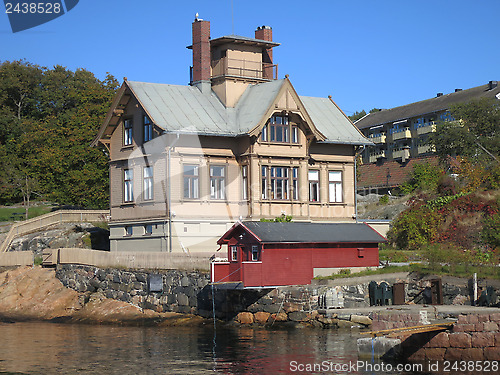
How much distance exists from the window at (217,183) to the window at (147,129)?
4.40 metres

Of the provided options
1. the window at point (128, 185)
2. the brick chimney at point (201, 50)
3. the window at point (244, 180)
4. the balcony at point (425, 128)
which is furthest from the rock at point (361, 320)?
the balcony at point (425, 128)

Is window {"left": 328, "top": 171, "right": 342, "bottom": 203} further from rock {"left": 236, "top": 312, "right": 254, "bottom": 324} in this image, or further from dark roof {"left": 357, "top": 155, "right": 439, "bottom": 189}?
dark roof {"left": 357, "top": 155, "right": 439, "bottom": 189}

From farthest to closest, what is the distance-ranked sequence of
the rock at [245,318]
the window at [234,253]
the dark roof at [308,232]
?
1. the window at [234,253]
2. the dark roof at [308,232]
3. the rock at [245,318]

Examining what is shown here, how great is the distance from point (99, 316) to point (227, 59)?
19.2 metres

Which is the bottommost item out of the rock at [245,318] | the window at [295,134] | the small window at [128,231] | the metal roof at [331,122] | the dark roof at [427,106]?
the rock at [245,318]

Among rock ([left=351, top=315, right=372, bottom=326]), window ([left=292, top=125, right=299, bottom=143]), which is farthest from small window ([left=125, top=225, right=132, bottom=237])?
rock ([left=351, top=315, right=372, bottom=326])

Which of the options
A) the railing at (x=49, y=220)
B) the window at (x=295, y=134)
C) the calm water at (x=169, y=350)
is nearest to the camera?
the calm water at (x=169, y=350)

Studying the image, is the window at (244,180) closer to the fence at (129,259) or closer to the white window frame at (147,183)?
the white window frame at (147,183)

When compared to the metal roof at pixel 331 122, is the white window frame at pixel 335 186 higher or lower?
lower

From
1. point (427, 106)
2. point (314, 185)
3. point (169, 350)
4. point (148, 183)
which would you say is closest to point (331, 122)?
point (314, 185)

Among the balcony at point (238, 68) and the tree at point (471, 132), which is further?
the tree at point (471, 132)

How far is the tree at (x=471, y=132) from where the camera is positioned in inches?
2803

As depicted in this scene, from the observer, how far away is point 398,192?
8238 centimetres

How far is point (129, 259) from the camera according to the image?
47.7 m
